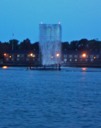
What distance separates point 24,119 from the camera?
22.6m

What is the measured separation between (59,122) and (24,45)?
17584 centimetres

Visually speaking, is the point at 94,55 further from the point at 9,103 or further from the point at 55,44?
the point at 9,103

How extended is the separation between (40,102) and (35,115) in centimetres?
569

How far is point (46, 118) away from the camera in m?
23.0

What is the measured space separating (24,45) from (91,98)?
16583 cm

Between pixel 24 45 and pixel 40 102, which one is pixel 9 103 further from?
pixel 24 45

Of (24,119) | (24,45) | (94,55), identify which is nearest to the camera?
(24,119)

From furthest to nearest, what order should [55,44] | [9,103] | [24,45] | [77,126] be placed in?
[24,45]
[55,44]
[9,103]
[77,126]

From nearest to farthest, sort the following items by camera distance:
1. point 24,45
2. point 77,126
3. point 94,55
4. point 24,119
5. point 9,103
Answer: point 77,126 < point 24,119 < point 9,103 < point 94,55 < point 24,45

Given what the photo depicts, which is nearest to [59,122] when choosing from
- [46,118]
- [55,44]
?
[46,118]

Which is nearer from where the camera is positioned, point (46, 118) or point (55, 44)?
point (46, 118)

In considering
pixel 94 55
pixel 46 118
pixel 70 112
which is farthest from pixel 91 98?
pixel 94 55

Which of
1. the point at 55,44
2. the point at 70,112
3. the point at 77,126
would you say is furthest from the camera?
the point at 55,44

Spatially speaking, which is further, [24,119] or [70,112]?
[70,112]
